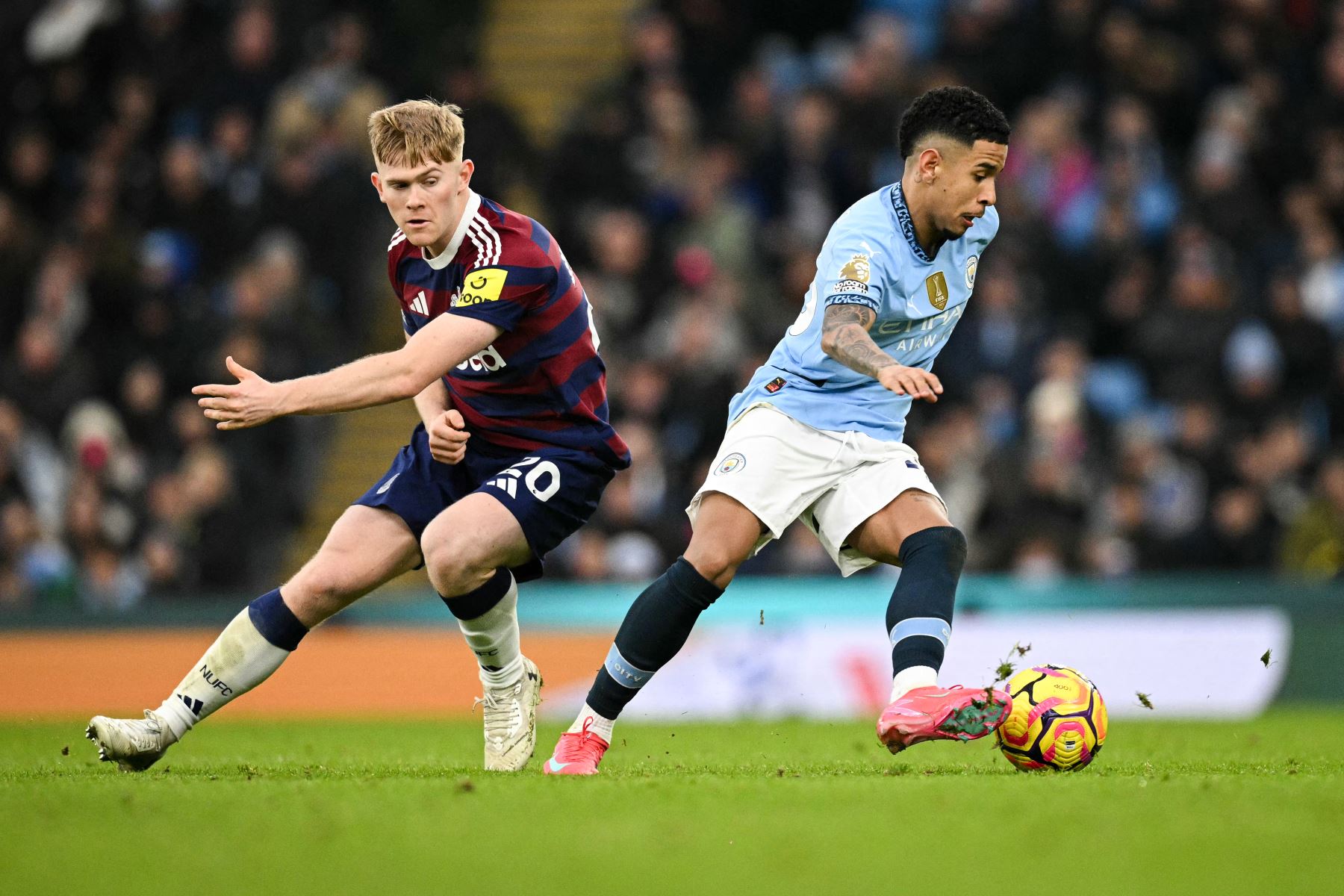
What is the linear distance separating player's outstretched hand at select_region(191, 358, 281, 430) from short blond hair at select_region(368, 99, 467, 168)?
1001mm

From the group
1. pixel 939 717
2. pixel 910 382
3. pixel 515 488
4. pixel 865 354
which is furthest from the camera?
pixel 515 488

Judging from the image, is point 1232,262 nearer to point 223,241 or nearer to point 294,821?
point 223,241

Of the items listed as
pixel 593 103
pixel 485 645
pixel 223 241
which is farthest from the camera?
pixel 593 103

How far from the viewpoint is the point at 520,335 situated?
6.09 metres

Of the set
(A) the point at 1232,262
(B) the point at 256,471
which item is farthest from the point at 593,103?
(A) the point at 1232,262

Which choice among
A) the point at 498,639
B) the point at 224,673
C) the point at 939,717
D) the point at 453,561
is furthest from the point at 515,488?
the point at 939,717

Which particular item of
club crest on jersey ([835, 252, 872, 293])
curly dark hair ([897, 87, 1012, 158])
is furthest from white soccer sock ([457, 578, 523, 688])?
curly dark hair ([897, 87, 1012, 158])

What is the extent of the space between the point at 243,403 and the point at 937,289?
2.32 metres

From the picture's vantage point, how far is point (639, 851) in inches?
155

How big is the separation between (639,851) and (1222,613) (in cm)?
753

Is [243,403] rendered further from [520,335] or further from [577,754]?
[577,754]

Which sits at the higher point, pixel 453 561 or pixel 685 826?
pixel 453 561

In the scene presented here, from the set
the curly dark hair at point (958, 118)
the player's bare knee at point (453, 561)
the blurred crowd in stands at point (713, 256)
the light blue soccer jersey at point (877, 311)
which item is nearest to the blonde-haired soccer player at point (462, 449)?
the player's bare knee at point (453, 561)

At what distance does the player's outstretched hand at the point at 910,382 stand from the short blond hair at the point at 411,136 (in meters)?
1.68
